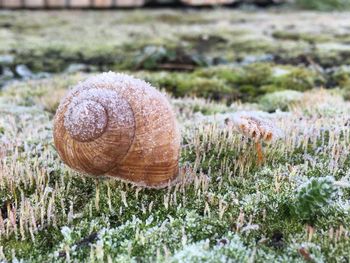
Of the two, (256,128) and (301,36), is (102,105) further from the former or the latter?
(301,36)

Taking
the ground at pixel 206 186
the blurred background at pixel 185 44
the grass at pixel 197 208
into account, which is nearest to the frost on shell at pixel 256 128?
the ground at pixel 206 186

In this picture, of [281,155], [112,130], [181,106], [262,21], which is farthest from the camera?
[262,21]

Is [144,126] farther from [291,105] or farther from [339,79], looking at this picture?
[339,79]

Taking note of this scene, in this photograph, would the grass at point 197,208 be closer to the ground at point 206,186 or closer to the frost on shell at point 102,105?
the ground at point 206,186

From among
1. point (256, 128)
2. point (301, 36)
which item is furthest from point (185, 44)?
point (256, 128)

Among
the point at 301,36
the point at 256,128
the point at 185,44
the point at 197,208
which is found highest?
the point at 256,128

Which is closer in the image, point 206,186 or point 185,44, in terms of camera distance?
point 206,186

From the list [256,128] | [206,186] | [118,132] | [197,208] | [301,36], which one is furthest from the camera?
[301,36]

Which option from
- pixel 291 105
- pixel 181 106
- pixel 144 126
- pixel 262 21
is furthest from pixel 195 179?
pixel 262 21
